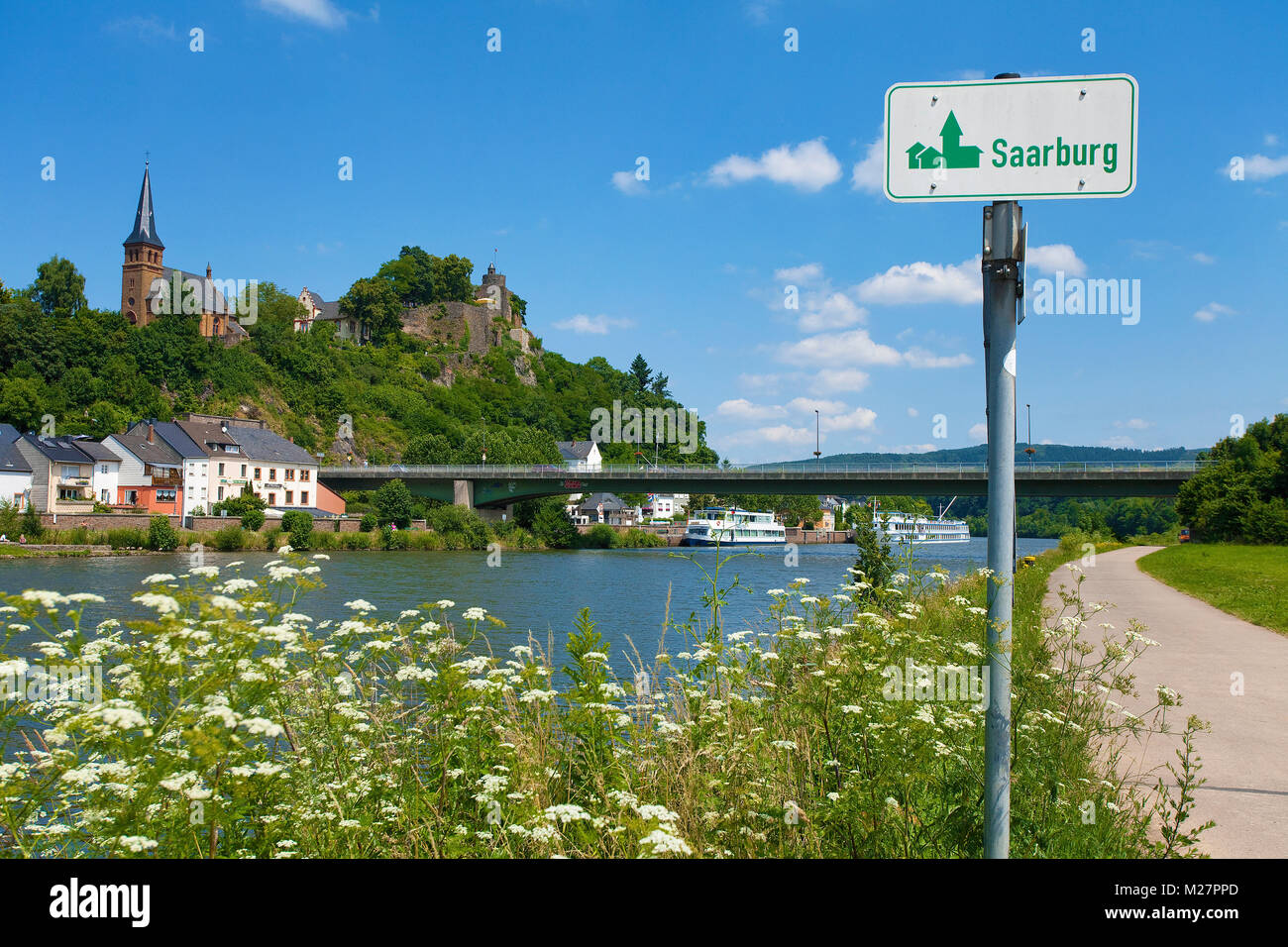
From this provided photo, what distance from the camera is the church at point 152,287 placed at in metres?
104

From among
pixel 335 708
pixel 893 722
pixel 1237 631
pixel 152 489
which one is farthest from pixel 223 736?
pixel 152 489

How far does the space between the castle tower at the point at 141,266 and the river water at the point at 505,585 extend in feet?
242

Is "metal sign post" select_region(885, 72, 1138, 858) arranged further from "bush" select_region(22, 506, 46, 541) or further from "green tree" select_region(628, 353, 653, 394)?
"green tree" select_region(628, 353, 653, 394)

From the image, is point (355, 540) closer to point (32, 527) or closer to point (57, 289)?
point (32, 527)

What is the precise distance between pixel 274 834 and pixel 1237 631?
15113 millimetres

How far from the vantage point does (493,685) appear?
4.67 meters

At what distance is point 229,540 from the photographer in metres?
49.3

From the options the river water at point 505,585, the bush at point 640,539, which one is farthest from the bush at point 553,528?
the river water at point 505,585

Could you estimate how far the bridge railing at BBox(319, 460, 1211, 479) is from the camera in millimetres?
51562

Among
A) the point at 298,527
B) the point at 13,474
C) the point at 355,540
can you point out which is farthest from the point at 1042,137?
the point at 13,474

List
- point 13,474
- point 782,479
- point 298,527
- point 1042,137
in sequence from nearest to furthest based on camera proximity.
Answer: point 1042,137 < point 298,527 < point 13,474 < point 782,479

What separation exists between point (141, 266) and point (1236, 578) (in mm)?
116908
